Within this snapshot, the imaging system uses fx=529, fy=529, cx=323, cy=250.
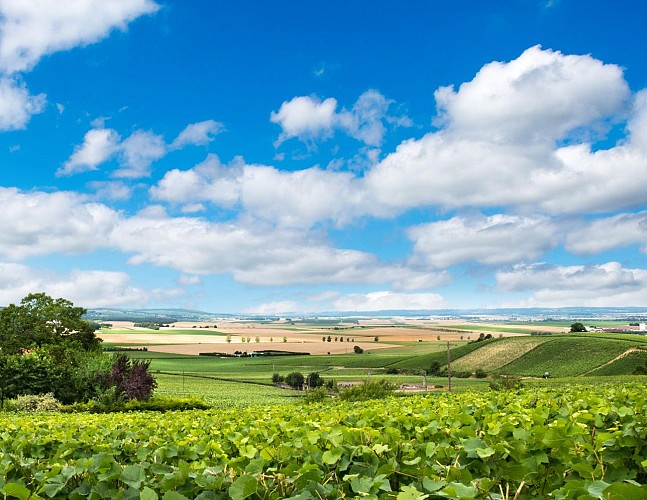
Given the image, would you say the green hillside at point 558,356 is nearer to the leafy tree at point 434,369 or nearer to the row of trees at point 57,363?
the leafy tree at point 434,369

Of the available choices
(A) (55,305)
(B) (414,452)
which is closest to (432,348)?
(A) (55,305)

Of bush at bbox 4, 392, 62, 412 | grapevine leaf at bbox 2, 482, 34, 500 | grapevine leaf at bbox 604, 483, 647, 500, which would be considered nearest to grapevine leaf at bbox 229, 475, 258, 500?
grapevine leaf at bbox 2, 482, 34, 500

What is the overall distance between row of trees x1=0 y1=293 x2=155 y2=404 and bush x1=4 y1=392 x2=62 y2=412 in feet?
11.9

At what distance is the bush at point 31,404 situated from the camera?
120 ft

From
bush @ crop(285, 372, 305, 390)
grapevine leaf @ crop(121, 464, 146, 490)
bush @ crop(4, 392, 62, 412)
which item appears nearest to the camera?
grapevine leaf @ crop(121, 464, 146, 490)

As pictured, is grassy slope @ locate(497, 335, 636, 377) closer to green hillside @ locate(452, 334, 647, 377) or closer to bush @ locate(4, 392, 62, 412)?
green hillside @ locate(452, 334, 647, 377)

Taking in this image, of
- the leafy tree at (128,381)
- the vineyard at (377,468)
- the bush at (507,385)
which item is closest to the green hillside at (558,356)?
the bush at (507,385)

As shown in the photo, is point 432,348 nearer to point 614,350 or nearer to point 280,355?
point 280,355

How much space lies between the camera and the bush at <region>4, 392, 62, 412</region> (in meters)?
36.7

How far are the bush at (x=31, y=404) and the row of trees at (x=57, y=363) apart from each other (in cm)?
362

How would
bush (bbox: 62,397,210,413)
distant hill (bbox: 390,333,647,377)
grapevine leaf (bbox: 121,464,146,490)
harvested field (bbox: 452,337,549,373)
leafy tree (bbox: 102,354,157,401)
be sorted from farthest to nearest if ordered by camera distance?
harvested field (bbox: 452,337,549,373) → distant hill (bbox: 390,333,647,377) → leafy tree (bbox: 102,354,157,401) → bush (bbox: 62,397,210,413) → grapevine leaf (bbox: 121,464,146,490)

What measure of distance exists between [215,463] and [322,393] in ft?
122

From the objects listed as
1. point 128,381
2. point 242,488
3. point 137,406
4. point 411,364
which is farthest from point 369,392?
point 411,364

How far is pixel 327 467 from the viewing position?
137 inches
